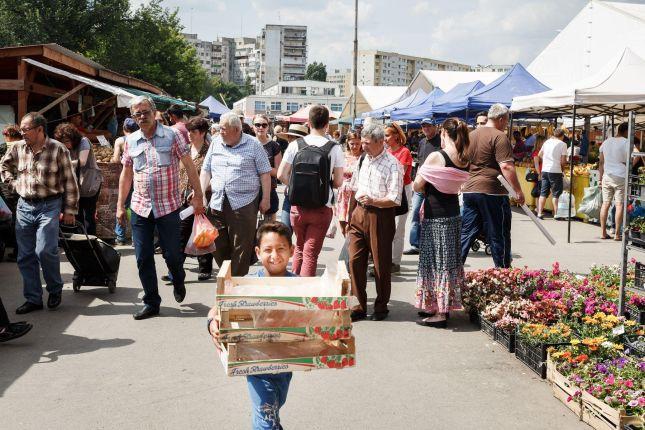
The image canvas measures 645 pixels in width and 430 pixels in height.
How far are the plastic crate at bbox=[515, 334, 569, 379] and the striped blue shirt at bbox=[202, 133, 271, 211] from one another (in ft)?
8.80

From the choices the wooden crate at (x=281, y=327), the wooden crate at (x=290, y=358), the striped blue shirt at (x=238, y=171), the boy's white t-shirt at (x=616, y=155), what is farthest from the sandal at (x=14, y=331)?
the boy's white t-shirt at (x=616, y=155)

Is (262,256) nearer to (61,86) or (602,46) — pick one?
(61,86)

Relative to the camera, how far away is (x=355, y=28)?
4494cm

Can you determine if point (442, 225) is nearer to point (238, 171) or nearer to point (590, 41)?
point (238, 171)

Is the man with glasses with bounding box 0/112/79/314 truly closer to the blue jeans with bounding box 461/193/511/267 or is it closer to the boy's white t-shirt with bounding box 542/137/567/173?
the blue jeans with bounding box 461/193/511/267

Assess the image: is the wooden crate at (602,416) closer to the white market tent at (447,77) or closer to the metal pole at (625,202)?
the metal pole at (625,202)

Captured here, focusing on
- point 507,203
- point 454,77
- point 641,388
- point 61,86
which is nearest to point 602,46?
point 454,77

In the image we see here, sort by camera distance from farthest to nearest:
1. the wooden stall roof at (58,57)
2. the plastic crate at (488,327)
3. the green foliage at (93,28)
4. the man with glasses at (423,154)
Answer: the green foliage at (93,28) < the wooden stall roof at (58,57) < the man with glasses at (423,154) < the plastic crate at (488,327)

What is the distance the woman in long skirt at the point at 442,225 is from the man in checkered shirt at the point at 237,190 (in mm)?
1477

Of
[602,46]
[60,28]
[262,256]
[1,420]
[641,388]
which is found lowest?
[1,420]

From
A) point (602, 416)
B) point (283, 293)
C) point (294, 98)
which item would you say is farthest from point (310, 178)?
point (294, 98)

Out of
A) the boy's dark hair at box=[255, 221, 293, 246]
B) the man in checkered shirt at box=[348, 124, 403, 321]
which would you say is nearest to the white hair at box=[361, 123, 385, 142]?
the man in checkered shirt at box=[348, 124, 403, 321]

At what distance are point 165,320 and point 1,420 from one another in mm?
2446

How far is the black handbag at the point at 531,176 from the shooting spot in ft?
53.6
